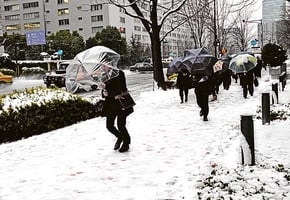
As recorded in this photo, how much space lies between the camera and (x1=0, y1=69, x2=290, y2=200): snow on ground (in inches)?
186

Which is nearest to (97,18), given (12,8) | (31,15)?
(31,15)

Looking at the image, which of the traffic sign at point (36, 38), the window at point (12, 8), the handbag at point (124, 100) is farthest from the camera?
the window at point (12, 8)

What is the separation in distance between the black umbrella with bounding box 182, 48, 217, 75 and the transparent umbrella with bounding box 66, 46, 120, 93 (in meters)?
5.82

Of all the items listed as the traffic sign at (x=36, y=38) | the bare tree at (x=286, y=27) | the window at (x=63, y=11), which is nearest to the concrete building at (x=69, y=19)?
the window at (x=63, y=11)

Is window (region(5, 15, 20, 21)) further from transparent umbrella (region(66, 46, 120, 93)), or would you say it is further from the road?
transparent umbrella (region(66, 46, 120, 93))

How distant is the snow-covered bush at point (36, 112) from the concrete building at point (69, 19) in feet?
228

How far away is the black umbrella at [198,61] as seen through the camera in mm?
12398

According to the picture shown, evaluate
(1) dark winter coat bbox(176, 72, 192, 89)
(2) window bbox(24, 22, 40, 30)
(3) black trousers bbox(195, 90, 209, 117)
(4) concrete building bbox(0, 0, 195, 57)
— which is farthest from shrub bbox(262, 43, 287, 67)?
(2) window bbox(24, 22, 40, 30)

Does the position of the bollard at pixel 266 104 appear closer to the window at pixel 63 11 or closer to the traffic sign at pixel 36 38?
the traffic sign at pixel 36 38

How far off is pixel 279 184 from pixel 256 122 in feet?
14.6

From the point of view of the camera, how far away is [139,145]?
743cm

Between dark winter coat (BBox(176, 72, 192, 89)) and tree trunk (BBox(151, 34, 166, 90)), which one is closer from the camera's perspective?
dark winter coat (BBox(176, 72, 192, 89))

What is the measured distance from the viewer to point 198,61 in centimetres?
1277

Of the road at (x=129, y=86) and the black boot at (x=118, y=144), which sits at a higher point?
the road at (x=129, y=86)
